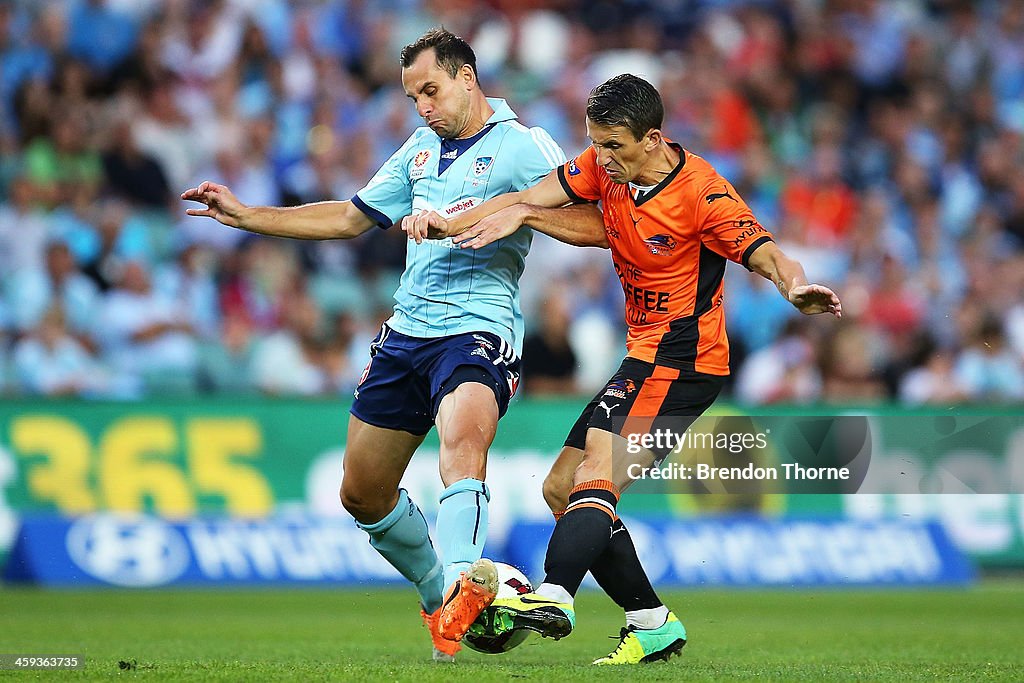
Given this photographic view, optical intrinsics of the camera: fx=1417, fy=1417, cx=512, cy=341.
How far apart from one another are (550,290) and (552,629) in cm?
744

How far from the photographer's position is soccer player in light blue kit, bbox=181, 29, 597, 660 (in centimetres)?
654

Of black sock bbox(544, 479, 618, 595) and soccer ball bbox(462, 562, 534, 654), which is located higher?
black sock bbox(544, 479, 618, 595)

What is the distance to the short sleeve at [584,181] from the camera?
651cm

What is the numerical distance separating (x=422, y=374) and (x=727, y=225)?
1.58 m

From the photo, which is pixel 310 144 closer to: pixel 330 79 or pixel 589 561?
pixel 330 79

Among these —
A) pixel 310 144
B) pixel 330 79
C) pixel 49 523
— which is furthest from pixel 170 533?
pixel 330 79

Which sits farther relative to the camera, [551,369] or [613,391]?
[551,369]

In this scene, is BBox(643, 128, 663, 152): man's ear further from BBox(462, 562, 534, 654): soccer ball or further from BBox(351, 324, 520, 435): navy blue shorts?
BBox(462, 562, 534, 654): soccer ball

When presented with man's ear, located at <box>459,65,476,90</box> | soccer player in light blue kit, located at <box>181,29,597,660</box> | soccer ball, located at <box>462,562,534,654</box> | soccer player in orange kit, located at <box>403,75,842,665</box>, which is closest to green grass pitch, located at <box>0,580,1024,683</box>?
soccer ball, located at <box>462,562,534,654</box>

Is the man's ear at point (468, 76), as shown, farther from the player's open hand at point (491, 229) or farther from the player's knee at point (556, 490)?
the player's knee at point (556, 490)

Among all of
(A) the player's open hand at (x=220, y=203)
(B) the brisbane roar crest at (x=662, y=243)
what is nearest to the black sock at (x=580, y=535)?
(B) the brisbane roar crest at (x=662, y=243)

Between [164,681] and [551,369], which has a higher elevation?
[551,369]

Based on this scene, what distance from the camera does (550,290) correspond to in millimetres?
12930

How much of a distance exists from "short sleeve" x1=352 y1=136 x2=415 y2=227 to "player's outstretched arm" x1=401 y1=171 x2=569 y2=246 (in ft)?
1.87
